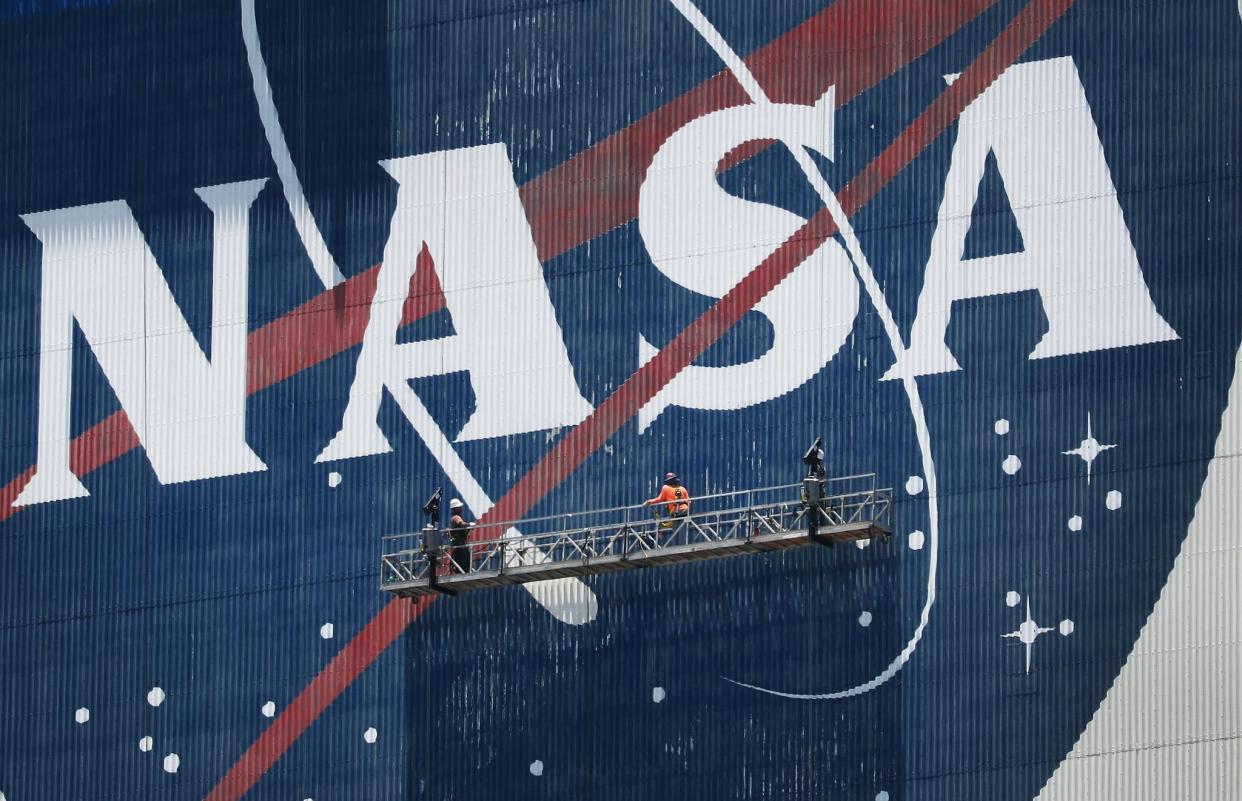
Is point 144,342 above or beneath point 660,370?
above

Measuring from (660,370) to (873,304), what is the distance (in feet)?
18.3

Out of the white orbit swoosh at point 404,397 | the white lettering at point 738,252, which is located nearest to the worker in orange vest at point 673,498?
the white lettering at point 738,252

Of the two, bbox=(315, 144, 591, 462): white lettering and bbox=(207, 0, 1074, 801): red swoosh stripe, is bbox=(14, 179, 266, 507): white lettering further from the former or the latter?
bbox=(207, 0, 1074, 801): red swoosh stripe

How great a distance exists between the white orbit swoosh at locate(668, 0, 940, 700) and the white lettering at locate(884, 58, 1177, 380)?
2.21 feet

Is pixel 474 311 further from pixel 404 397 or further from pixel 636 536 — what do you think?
pixel 636 536

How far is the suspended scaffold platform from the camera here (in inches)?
3322

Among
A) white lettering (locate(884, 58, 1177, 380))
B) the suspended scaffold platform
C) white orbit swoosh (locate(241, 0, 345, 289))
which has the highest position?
white orbit swoosh (locate(241, 0, 345, 289))

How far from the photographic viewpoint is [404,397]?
89875 millimetres

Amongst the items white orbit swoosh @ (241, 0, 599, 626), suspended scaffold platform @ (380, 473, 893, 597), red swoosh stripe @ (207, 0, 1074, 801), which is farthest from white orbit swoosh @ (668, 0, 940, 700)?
white orbit swoosh @ (241, 0, 599, 626)

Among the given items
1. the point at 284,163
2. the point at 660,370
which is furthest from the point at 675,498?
the point at 284,163

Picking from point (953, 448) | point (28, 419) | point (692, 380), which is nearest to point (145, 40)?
→ point (28, 419)

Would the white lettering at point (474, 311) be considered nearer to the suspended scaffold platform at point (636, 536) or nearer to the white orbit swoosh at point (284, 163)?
the white orbit swoosh at point (284, 163)

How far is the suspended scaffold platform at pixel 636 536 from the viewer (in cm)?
8438

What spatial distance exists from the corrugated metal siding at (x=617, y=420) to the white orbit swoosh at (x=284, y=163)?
168 millimetres
